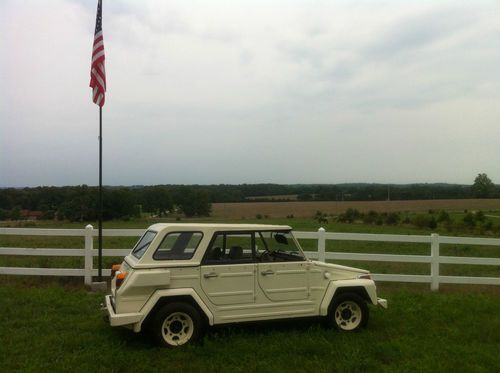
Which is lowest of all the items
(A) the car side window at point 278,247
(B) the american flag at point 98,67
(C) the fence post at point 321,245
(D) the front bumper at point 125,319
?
(D) the front bumper at point 125,319

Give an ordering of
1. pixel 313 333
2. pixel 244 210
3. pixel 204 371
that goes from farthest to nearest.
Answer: pixel 244 210 < pixel 313 333 < pixel 204 371

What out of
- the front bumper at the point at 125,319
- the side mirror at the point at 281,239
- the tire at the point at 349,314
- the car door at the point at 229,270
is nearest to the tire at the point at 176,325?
the front bumper at the point at 125,319

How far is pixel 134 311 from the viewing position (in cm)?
593

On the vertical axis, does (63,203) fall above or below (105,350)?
above

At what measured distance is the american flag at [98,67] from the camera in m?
10.0

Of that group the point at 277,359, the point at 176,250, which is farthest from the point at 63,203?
the point at 277,359

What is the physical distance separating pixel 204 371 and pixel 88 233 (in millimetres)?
5414

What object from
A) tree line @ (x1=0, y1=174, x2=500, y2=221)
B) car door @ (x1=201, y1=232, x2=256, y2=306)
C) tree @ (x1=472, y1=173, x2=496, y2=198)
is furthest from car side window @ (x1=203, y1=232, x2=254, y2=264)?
tree @ (x1=472, y1=173, x2=496, y2=198)

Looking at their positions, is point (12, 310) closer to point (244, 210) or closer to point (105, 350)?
point (105, 350)

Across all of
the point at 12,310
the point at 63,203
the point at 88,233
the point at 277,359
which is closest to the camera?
the point at 277,359

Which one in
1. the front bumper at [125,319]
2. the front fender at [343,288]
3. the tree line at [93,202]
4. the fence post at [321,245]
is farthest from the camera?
the tree line at [93,202]

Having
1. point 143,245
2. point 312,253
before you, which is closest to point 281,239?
point 143,245

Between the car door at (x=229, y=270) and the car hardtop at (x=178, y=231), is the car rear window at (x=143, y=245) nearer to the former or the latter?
the car hardtop at (x=178, y=231)

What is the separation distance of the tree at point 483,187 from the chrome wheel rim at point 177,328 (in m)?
46.3
